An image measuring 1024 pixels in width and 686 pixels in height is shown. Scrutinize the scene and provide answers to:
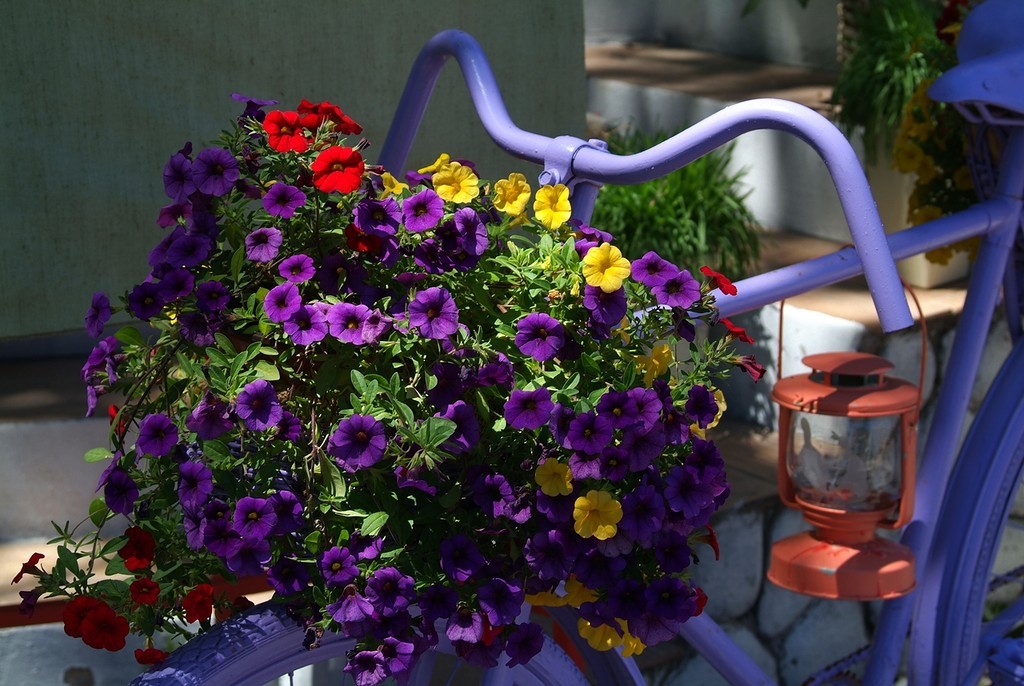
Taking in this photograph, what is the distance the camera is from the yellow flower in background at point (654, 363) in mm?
1148

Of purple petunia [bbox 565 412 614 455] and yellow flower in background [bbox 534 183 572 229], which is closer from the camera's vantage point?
purple petunia [bbox 565 412 614 455]

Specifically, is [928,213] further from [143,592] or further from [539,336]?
[143,592]

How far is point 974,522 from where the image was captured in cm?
184

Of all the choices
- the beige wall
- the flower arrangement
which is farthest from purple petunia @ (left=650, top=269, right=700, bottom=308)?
the beige wall

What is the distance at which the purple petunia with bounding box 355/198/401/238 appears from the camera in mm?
1099

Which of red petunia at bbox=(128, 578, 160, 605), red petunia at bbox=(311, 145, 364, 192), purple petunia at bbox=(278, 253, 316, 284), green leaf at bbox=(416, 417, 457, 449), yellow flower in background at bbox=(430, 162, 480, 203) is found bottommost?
red petunia at bbox=(128, 578, 160, 605)

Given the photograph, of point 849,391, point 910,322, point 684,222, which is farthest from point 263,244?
point 684,222

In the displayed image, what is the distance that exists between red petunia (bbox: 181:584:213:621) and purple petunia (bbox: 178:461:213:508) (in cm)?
10

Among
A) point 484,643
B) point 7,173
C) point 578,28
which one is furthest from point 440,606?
point 578,28

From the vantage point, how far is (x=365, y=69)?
228cm

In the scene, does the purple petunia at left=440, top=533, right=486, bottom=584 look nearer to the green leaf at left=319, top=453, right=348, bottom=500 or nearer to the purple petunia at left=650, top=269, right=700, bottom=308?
the green leaf at left=319, top=453, right=348, bottom=500

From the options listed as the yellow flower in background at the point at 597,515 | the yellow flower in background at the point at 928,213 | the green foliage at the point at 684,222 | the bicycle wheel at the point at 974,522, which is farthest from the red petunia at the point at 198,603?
the green foliage at the point at 684,222

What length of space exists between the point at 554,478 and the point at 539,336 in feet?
0.41

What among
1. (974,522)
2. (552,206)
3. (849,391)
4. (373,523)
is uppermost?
(552,206)
